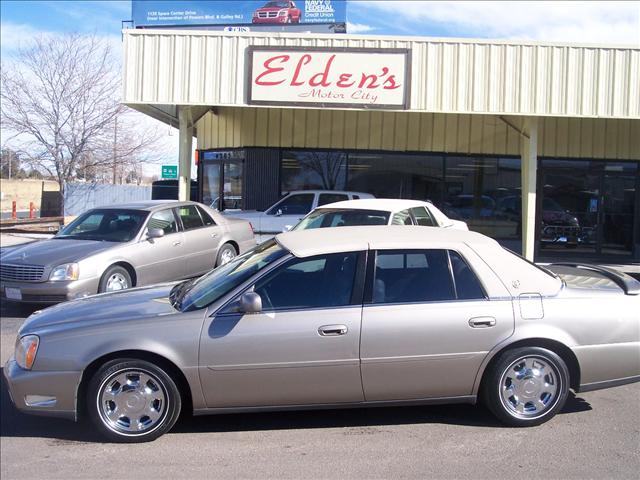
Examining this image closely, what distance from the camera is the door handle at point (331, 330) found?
14.3 ft

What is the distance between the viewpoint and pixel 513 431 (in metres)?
4.55

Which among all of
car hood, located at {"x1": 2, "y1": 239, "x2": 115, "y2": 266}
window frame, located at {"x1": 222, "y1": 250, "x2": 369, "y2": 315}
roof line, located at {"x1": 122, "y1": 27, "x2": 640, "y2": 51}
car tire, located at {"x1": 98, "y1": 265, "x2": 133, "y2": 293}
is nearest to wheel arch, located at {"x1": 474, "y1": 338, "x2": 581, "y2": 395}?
window frame, located at {"x1": 222, "y1": 250, "x2": 369, "y2": 315}

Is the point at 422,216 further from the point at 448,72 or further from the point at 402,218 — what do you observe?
the point at 448,72

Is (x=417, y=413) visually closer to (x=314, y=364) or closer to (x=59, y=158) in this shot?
(x=314, y=364)

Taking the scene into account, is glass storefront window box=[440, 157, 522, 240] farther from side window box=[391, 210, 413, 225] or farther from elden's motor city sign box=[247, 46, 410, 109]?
side window box=[391, 210, 413, 225]

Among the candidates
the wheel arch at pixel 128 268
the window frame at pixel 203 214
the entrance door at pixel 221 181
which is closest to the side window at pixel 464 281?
the wheel arch at pixel 128 268

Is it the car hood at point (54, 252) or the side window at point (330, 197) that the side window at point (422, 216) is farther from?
the car hood at point (54, 252)

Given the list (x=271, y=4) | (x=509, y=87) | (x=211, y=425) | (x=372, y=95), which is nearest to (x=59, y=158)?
(x=271, y=4)

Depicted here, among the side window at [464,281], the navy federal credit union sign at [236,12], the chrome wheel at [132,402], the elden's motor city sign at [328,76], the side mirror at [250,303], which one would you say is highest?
the navy federal credit union sign at [236,12]

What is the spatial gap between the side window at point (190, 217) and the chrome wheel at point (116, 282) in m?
1.68

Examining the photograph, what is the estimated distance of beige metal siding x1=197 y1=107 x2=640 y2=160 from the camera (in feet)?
51.5

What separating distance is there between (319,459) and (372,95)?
9.11 m

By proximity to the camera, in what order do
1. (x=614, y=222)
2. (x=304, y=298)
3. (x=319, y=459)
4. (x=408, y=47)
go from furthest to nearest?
(x=614, y=222), (x=408, y=47), (x=304, y=298), (x=319, y=459)

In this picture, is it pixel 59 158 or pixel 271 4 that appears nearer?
pixel 59 158
